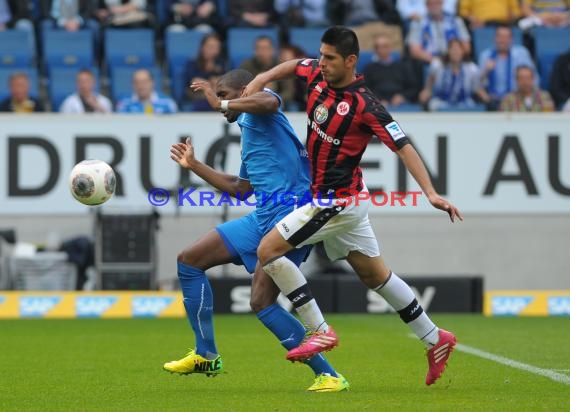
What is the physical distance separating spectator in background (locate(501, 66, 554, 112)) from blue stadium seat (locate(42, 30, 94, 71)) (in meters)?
5.58

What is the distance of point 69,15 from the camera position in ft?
59.8

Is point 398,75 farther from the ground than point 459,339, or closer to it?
farther from the ground

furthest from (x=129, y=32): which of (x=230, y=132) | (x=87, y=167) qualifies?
(x=87, y=167)

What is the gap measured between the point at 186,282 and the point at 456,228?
8.35 m

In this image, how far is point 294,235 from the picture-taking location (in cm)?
780

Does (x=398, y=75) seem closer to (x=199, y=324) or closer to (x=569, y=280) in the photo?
(x=569, y=280)

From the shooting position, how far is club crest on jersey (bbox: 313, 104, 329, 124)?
7.88 m

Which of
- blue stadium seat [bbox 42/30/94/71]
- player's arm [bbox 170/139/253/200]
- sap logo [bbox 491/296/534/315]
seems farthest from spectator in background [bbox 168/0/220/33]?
player's arm [bbox 170/139/253/200]

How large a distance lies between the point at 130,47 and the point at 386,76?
3.58 meters

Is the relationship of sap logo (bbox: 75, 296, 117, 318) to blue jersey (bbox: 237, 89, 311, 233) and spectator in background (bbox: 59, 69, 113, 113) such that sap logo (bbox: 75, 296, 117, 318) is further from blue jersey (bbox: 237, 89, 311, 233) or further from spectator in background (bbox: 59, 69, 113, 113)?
blue jersey (bbox: 237, 89, 311, 233)

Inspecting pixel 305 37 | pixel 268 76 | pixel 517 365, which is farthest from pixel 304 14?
pixel 268 76

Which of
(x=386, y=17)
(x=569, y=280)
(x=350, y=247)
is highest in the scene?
(x=386, y=17)

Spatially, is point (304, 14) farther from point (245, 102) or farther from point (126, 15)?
point (245, 102)

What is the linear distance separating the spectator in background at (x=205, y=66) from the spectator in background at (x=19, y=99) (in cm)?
198
